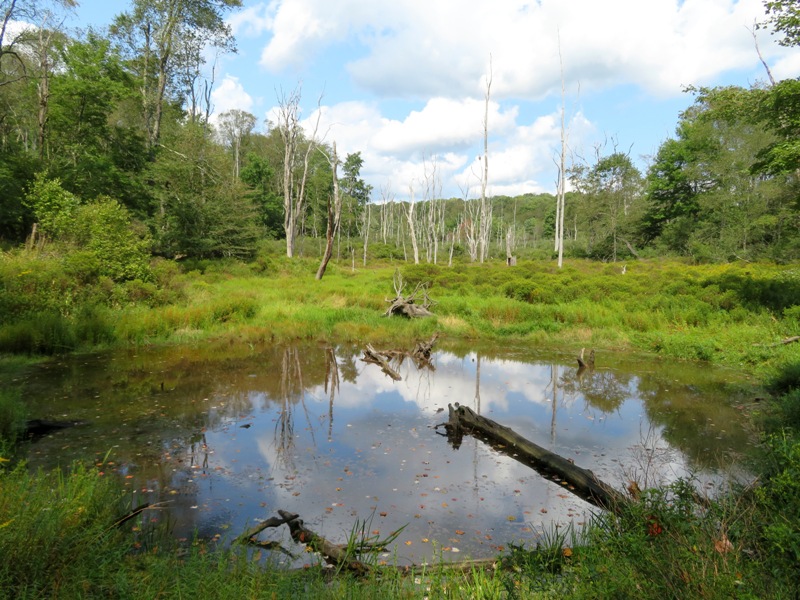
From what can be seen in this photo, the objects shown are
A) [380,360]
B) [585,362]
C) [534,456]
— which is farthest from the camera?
[380,360]

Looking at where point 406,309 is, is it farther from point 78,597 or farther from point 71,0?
point 71,0

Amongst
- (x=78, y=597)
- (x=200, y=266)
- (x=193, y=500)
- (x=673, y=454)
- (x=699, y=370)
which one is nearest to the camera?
(x=78, y=597)

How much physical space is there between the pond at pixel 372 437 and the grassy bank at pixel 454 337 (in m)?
0.60

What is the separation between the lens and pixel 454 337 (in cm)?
1650

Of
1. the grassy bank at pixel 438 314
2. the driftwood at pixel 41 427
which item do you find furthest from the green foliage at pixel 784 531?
the grassy bank at pixel 438 314

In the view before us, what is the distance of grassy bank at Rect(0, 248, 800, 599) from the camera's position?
3104mm

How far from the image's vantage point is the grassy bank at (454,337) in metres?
3.10

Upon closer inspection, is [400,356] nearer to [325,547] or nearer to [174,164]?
[325,547]

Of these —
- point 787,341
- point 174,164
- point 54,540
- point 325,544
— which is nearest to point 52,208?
point 174,164

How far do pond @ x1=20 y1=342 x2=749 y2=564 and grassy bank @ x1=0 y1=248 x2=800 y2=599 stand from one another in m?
0.60

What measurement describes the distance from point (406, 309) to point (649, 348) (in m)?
8.12

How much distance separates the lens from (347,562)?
3.86 m

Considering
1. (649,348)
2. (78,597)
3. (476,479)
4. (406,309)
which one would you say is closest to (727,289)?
(649,348)

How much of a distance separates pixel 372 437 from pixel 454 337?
920 centimetres
